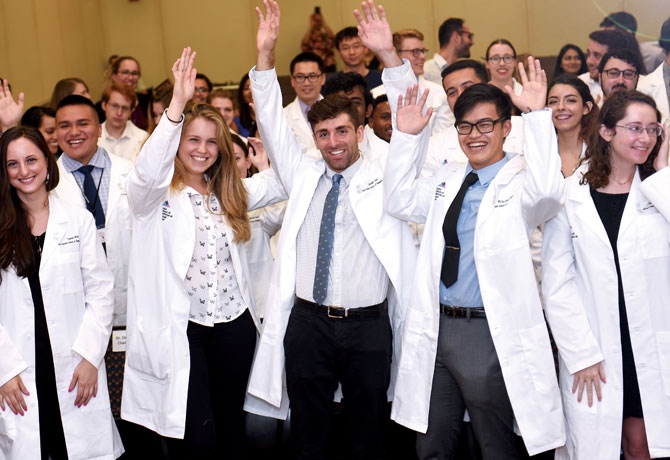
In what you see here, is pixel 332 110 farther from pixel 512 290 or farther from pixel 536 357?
pixel 536 357

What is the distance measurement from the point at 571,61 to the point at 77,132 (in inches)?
147

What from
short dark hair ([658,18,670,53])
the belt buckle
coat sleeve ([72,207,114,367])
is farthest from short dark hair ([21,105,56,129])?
short dark hair ([658,18,670,53])

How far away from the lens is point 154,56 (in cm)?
866

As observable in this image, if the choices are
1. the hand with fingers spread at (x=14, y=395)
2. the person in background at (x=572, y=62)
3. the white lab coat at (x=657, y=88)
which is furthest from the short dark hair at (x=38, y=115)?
the person in background at (x=572, y=62)

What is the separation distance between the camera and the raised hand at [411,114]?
293 centimetres

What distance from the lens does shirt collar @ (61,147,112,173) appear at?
3871mm

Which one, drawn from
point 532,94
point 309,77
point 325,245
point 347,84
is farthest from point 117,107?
point 532,94

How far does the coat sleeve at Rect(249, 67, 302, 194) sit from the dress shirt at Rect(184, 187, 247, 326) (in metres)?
0.36

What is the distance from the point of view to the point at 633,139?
9.47 ft

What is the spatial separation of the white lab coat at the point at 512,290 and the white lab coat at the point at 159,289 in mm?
816

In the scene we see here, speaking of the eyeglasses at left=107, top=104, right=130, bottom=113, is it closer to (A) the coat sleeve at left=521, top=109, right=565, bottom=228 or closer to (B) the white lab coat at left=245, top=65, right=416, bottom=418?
(B) the white lab coat at left=245, top=65, right=416, bottom=418

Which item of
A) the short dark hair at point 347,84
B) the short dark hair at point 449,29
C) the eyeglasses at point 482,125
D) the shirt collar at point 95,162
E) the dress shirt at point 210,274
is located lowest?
the dress shirt at point 210,274

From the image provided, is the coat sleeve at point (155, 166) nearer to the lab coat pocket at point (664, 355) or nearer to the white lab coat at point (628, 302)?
the white lab coat at point (628, 302)

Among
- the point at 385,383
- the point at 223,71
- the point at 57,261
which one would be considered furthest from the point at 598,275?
the point at 223,71
